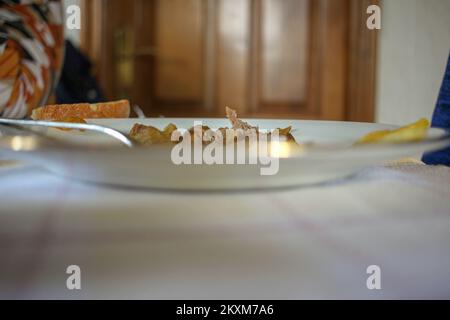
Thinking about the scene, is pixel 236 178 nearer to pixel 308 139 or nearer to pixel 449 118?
pixel 308 139

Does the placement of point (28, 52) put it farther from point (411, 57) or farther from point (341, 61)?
point (341, 61)

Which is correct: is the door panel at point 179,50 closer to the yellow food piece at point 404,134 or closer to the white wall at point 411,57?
the white wall at point 411,57

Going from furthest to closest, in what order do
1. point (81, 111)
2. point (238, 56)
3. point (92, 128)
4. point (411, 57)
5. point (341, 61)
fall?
1. point (238, 56)
2. point (341, 61)
3. point (411, 57)
4. point (81, 111)
5. point (92, 128)

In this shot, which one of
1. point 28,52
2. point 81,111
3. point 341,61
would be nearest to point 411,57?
point 341,61

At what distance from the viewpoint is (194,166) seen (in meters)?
0.27

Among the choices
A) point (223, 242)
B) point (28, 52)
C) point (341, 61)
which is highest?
point (341, 61)

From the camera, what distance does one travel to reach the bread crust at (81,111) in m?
0.49

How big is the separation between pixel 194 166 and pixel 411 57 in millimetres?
2125

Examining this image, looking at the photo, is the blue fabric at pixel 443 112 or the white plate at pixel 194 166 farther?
the blue fabric at pixel 443 112

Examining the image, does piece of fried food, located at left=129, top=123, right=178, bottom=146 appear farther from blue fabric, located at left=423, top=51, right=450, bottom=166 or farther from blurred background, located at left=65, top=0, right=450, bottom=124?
blurred background, located at left=65, top=0, right=450, bottom=124

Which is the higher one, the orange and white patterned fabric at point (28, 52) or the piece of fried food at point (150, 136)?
the orange and white patterned fabric at point (28, 52)

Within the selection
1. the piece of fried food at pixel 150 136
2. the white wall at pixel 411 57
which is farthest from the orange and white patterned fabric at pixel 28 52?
the white wall at pixel 411 57

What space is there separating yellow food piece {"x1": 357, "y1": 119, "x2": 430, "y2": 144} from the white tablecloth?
0.03 metres

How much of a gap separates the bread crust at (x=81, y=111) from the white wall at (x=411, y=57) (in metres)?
1.49
